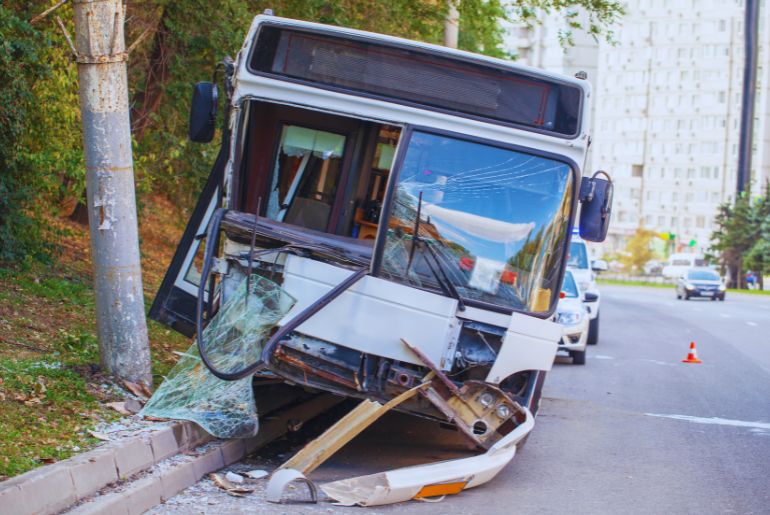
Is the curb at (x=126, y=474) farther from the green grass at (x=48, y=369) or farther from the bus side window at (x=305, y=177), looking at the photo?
the bus side window at (x=305, y=177)

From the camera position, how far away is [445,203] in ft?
27.6

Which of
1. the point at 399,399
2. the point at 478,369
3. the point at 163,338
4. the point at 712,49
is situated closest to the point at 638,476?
the point at 478,369

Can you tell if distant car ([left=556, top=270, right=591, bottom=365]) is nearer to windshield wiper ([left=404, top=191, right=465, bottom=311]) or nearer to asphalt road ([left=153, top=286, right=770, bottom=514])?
asphalt road ([left=153, top=286, right=770, bottom=514])

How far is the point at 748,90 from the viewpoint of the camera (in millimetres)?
87000

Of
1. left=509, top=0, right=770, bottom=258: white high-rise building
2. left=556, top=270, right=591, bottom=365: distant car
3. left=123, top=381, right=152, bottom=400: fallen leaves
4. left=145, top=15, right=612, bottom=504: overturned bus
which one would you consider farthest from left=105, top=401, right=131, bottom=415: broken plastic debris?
left=509, top=0, right=770, bottom=258: white high-rise building

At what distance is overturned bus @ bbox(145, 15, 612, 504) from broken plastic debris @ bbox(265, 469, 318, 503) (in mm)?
1000

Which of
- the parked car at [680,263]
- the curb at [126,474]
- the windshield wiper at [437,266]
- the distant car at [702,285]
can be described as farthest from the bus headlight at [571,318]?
the parked car at [680,263]

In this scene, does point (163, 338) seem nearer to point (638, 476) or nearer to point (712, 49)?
Result: point (638, 476)

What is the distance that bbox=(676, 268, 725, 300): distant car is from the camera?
172ft

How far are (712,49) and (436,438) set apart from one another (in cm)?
11551

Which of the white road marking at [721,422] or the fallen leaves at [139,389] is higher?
the fallen leaves at [139,389]

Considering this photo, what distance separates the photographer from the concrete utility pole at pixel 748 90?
82.8 m

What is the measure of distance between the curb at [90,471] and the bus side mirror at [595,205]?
3.49 meters

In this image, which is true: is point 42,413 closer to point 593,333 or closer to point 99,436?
point 99,436
